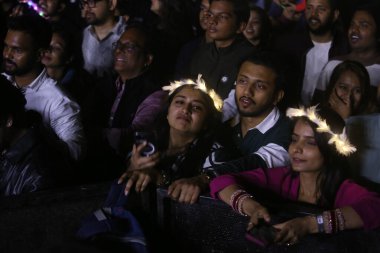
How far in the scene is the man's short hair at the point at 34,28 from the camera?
3.87 metres

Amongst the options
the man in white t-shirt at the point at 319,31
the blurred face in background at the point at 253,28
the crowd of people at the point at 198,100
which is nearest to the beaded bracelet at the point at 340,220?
the crowd of people at the point at 198,100

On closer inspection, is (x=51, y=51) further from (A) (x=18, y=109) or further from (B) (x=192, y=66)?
(A) (x=18, y=109)

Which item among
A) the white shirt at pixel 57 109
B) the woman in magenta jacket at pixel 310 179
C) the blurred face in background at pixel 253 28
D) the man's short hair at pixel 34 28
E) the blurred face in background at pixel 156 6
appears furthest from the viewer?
the blurred face in background at pixel 156 6

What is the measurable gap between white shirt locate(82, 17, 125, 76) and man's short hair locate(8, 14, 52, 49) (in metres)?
1.07

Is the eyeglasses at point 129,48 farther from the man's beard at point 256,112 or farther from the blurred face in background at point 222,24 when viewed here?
the man's beard at point 256,112

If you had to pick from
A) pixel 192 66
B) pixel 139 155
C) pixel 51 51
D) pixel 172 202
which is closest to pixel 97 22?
pixel 51 51

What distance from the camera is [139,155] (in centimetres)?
282

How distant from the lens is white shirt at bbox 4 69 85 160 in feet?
11.3

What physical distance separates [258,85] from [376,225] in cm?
134

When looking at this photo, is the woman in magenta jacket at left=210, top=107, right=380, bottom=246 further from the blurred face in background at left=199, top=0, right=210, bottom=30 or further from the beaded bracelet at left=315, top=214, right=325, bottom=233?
the blurred face in background at left=199, top=0, right=210, bottom=30

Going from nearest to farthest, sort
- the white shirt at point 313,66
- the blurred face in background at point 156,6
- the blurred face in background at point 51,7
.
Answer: the white shirt at point 313,66
the blurred face in background at point 156,6
the blurred face in background at point 51,7

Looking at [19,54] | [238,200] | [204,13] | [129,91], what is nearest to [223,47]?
[204,13]

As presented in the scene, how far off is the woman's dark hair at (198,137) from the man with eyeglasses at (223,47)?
746 millimetres

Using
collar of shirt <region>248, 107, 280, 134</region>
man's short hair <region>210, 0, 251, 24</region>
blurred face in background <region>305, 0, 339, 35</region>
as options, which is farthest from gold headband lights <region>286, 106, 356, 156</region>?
blurred face in background <region>305, 0, 339, 35</region>
